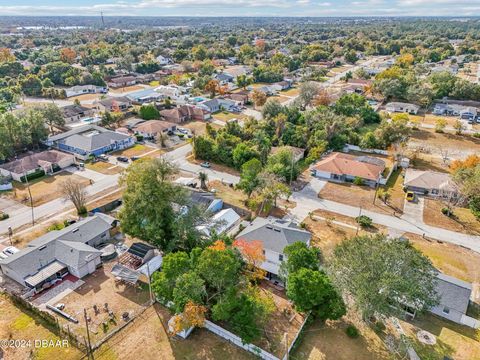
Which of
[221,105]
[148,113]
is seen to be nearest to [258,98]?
[221,105]

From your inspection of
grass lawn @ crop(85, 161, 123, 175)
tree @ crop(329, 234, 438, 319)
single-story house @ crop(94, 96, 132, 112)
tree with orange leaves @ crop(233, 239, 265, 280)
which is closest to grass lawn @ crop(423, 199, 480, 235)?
tree @ crop(329, 234, 438, 319)

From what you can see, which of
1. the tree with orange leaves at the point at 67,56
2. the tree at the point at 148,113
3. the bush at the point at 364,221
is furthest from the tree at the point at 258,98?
the tree with orange leaves at the point at 67,56

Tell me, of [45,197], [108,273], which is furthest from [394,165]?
[45,197]

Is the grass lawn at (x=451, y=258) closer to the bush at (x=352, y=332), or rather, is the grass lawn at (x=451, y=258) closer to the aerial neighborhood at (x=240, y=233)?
the aerial neighborhood at (x=240, y=233)

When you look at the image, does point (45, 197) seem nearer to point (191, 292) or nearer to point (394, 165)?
point (191, 292)

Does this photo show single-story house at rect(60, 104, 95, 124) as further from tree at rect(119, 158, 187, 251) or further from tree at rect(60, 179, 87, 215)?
tree at rect(119, 158, 187, 251)

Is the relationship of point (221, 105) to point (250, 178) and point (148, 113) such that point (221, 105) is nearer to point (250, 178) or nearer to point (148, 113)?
point (148, 113)
